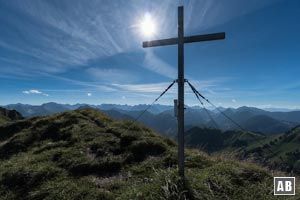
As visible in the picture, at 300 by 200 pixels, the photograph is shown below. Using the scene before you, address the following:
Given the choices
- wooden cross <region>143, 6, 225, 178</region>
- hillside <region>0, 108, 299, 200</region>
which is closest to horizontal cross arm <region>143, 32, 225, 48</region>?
wooden cross <region>143, 6, 225, 178</region>

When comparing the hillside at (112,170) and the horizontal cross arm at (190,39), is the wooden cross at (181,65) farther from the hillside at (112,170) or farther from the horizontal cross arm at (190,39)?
the hillside at (112,170)

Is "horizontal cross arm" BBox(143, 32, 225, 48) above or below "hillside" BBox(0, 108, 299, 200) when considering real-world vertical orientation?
above

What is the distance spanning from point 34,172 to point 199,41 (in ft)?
28.4

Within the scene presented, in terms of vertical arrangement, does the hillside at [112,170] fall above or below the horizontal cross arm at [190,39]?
below

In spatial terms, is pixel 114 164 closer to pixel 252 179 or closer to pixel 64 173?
pixel 64 173

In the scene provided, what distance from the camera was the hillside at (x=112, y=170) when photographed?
7594mm

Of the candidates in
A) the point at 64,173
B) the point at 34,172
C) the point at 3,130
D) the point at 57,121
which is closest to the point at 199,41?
the point at 64,173

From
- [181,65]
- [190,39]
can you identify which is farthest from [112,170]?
[190,39]

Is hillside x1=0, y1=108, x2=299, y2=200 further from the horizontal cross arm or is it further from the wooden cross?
the horizontal cross arm

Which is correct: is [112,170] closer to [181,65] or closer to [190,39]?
[181,65]

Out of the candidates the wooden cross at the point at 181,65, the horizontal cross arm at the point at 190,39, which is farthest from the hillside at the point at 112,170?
the horizontal cross arm at the point at 190,39

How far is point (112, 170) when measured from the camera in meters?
10.8

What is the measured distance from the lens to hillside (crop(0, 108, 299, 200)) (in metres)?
7.59

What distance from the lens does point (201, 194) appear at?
→ 23.3 feet
